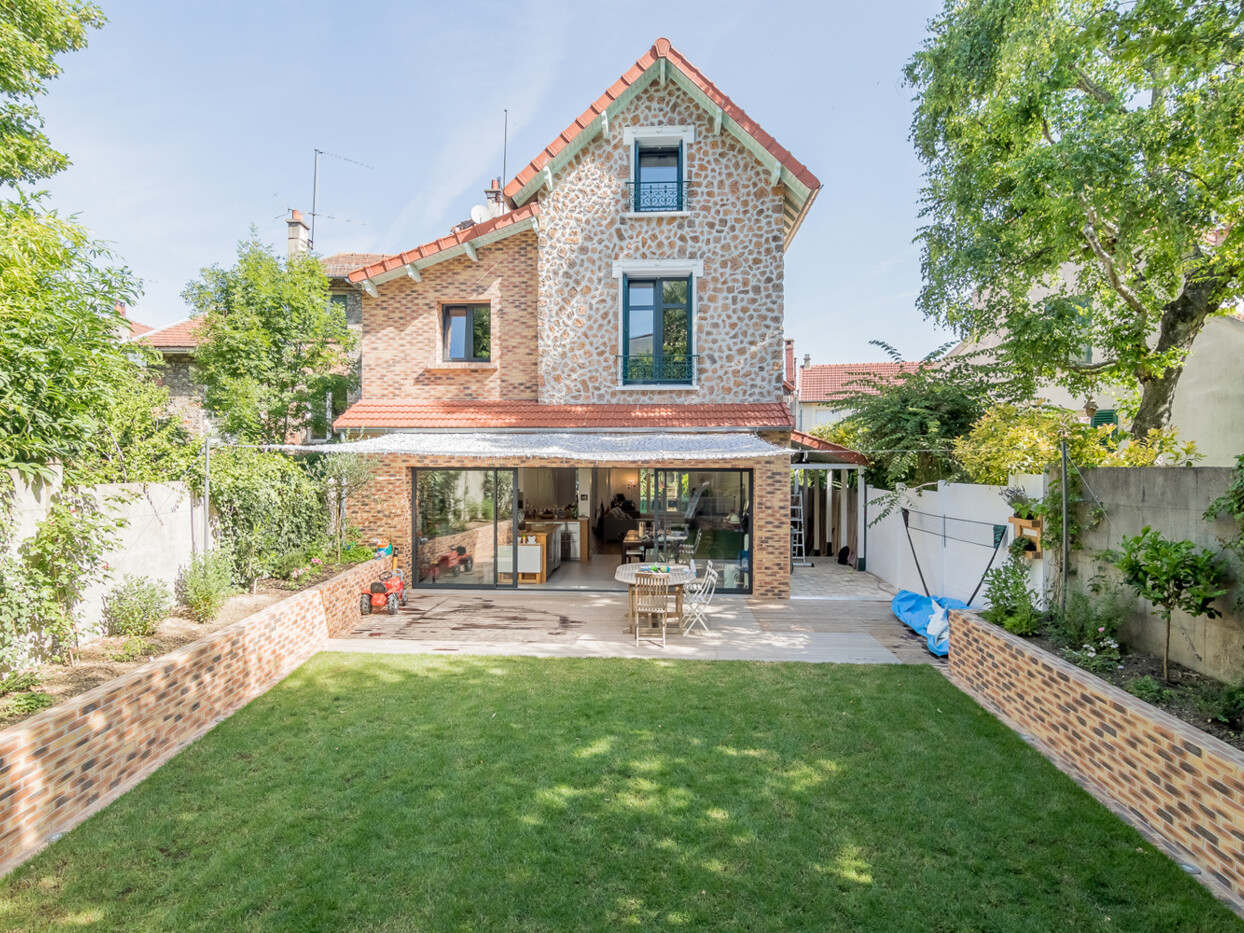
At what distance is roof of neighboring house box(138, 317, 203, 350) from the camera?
66.8 ft

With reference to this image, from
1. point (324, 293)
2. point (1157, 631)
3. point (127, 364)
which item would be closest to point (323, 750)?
point (127, 364)

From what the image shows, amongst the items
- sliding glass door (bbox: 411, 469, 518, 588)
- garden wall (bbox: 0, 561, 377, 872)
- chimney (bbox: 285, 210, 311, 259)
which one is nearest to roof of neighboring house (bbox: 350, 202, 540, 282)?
sliding glass door (bbox: 411, 469, 518, 588)

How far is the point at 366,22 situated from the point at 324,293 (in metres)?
6.67

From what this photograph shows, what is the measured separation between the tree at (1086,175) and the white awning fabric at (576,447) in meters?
5.49

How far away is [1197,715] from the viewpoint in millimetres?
4750

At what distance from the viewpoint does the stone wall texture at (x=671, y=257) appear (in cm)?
1305

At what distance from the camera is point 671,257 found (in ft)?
43.3

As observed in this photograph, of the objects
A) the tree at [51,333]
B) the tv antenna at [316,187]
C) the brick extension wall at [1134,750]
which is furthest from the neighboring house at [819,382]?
the tree at [51,333]

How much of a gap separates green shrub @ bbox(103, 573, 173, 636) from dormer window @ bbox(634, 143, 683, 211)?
1159 cm

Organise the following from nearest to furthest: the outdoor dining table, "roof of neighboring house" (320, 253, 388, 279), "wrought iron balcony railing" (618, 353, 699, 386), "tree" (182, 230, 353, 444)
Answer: the outdoor dining table → "wrought iron balcony railing" (618, 353, 699, 386) → "tree" (182, 230, 353, 444) → "roof of neighboring house" (320, 253, 388, 279)

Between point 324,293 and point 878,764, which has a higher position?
point 324,293

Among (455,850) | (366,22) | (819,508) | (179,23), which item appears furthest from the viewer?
(819,508)

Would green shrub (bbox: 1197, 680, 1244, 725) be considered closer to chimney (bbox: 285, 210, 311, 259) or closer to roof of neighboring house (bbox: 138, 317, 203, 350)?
roof of neighboring house (bbox: 138, 317, 203, 350)

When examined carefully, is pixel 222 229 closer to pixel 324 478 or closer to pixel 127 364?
pixel 324 478
